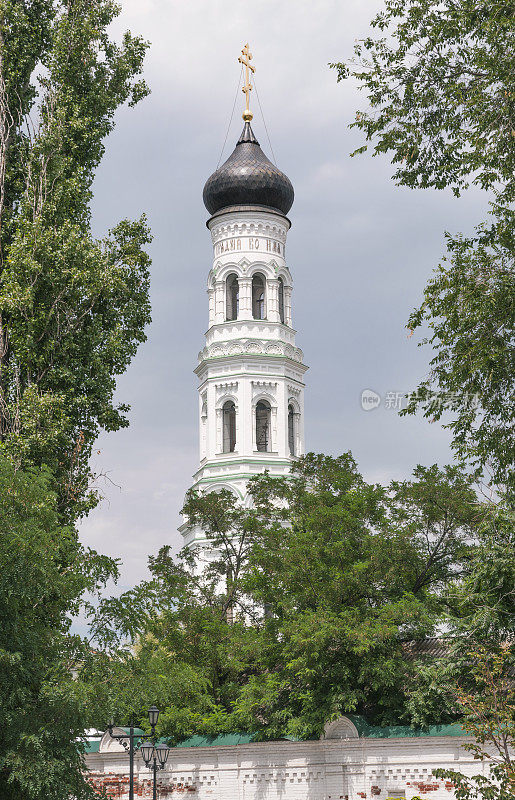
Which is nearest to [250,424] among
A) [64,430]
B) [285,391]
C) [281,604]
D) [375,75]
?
[285,391]

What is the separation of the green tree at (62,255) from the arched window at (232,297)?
76.6 ft

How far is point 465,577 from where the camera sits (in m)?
24.4

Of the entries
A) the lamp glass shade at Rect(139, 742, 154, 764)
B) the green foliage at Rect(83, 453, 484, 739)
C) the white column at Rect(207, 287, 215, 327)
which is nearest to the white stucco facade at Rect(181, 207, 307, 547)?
the white column at Rect(207, 287, 215, 327)

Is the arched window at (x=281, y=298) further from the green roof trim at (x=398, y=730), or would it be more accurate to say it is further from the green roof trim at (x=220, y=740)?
the green roof trim at (x=398, y=730)

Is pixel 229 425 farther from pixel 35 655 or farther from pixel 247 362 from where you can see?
pixel 35 655

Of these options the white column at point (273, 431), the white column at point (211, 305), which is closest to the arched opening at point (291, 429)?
the white column at point (273, 431)

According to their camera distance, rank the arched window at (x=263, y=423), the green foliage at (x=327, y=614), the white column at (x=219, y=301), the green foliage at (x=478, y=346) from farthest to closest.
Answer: the white column at (x=219, y=301) → the arched window at (x=263, y=423) → the green foliage at (x=327, y=614) → the green foliage at (x=478, y=346)

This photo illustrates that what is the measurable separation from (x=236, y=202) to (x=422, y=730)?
2538 cm

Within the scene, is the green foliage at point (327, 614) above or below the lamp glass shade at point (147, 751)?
above

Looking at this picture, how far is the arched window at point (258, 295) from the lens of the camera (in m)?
42.0

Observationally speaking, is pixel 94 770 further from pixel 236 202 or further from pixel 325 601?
pixel 236 202

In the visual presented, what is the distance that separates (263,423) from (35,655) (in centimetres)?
2683

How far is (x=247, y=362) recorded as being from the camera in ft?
132

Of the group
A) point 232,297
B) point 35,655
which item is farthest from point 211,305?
point 35,655
